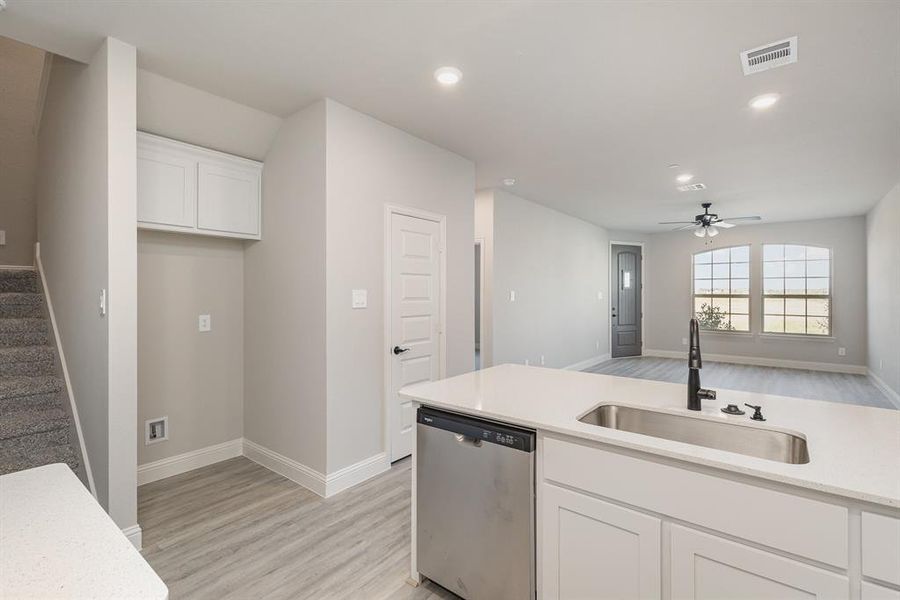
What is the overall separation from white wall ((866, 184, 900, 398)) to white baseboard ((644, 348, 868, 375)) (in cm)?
31

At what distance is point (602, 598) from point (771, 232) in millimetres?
→ 8760

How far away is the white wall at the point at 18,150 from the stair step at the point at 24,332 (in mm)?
1650

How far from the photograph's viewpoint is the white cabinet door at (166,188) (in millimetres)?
2803

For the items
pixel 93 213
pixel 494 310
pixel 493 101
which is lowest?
pixel 494 310

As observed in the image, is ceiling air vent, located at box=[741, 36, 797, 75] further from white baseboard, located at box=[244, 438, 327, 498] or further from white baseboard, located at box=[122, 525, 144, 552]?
white baseboard, located at box=[122, 525, 144, 552]

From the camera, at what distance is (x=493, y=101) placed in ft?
9.73

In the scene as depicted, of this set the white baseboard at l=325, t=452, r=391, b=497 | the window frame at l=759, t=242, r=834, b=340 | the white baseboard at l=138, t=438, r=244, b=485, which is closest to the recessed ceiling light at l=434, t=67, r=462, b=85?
the white baseboard at l=325, t=452, r=391, b=497

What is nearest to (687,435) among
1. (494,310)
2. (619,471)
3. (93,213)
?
(619,471)

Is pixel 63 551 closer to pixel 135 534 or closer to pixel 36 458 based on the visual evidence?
pixel 135 534

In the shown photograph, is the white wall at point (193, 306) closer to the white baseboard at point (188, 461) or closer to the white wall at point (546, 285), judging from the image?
the white baseboard at point (188, 461)

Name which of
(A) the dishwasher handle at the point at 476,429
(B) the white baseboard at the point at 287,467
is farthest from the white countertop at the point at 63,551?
(B) the white baseboard at the point at 287,467

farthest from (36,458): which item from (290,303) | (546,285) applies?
(546,285)

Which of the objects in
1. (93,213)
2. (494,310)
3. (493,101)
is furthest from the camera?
(494,310)

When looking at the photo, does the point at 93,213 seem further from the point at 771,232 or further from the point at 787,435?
the point at 771,232
